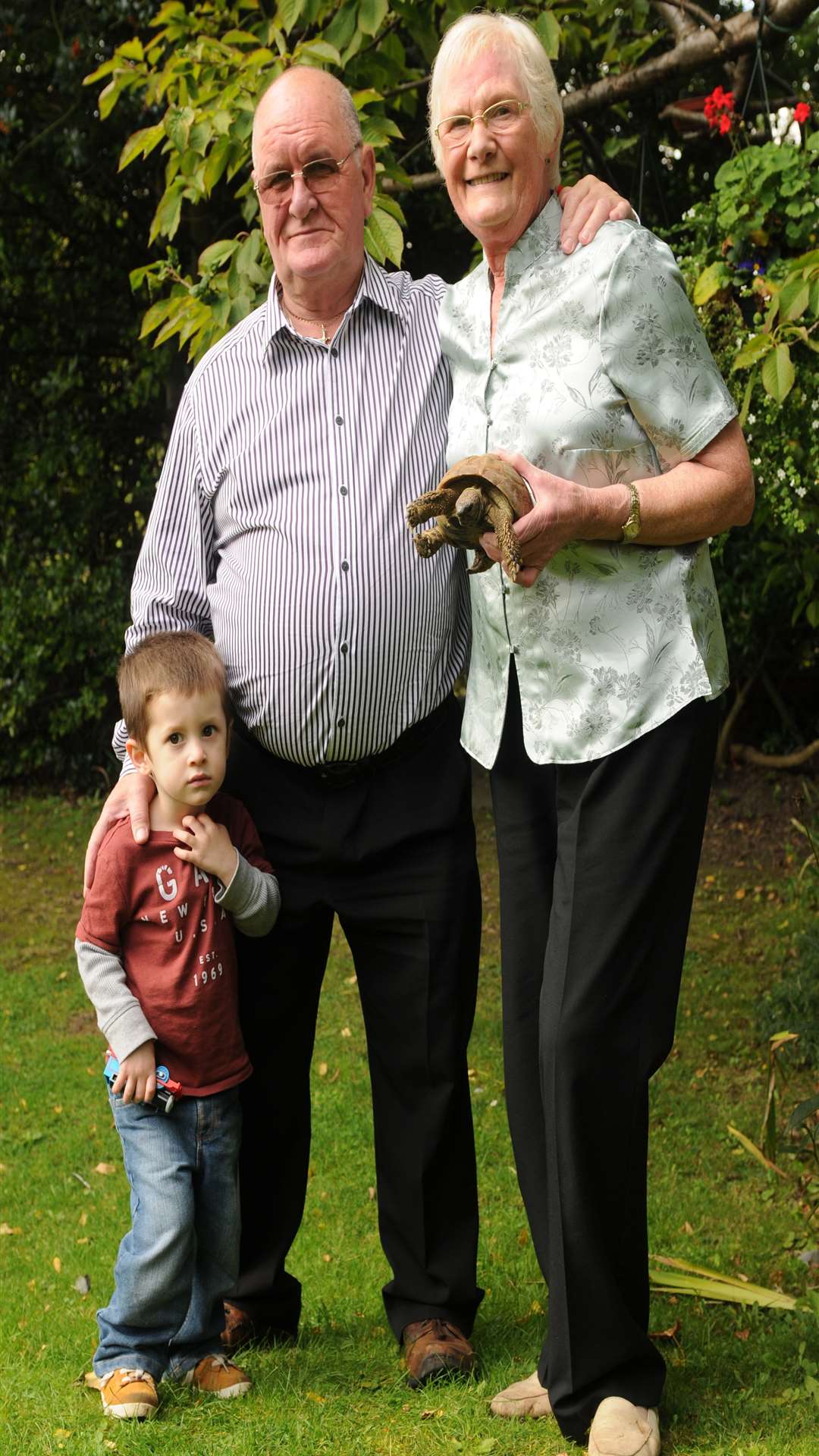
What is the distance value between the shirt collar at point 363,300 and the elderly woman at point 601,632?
1.15 ft

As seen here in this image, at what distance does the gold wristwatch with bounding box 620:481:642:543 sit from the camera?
2.34 m

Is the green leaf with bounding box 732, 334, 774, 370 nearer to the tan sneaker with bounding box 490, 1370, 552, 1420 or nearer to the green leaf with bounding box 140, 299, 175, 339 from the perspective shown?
the green leaf with bounding box 140, 299, 175, 339

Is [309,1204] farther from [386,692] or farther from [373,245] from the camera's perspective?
[373,245]

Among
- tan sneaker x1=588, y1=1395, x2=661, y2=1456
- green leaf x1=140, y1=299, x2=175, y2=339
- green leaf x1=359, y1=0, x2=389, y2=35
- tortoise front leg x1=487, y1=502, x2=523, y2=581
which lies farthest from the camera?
green leaf x1=140, y1=299, x2=175, y2=339

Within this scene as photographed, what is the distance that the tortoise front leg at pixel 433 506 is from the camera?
2.33m

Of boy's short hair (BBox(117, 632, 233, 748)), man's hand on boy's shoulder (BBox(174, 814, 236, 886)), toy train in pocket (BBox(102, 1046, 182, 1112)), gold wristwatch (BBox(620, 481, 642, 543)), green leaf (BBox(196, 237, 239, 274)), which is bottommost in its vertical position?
toy train in pocket (BBox(102, 1046, 182, 1112))

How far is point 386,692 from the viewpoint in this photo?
111 inches

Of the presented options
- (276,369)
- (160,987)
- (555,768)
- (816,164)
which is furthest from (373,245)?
(160,987)

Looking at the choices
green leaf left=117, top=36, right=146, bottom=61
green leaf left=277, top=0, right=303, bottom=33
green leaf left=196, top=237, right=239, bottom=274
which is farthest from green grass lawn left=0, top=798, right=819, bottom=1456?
green leaf left=117, top=36, right=146, bottom=61

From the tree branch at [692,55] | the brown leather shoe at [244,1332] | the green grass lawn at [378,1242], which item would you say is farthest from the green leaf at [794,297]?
the brown leather shoe at [244,1332]

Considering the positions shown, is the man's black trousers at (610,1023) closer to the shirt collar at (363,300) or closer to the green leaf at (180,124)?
the shirt collar at (363,300)

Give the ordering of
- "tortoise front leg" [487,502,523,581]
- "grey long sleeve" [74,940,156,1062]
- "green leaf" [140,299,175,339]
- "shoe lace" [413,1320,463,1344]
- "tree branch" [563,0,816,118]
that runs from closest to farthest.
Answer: "tortoise front leg" [487,502,523,581] < "grey long sleeve" [74,940,156,1062] < "shoe lace" [413,1320,463,1344] < "tree branch" [563,0,816,118] < "green leaf" [140,299,175,339]

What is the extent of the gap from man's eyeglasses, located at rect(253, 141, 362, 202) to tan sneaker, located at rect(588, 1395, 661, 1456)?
86.3 inches

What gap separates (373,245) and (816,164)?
1.03m
